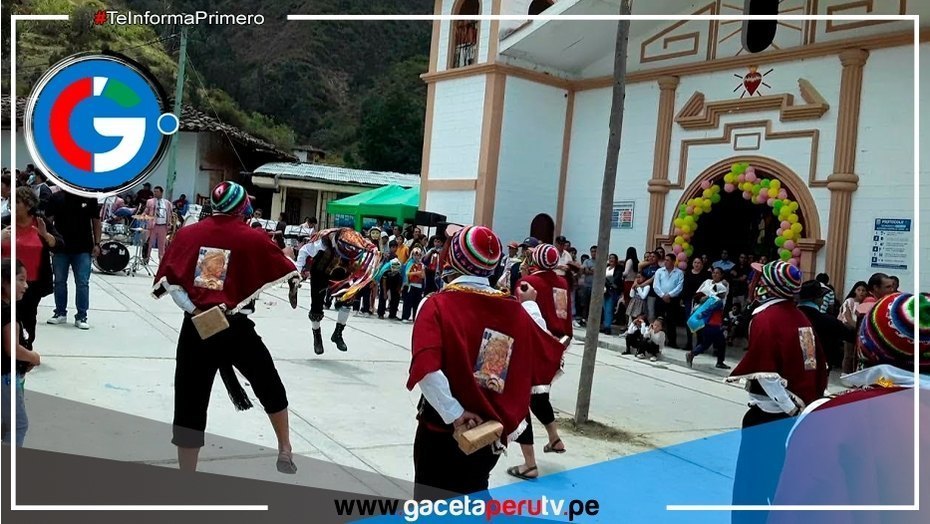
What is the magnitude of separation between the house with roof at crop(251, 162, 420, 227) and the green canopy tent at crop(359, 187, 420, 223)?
8.38 metres

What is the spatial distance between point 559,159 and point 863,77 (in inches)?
272

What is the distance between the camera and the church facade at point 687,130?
13.0 metres

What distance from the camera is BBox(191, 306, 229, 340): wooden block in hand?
4.60 meters

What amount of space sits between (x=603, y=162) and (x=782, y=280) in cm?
1305

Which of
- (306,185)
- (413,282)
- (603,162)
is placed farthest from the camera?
(306,185)

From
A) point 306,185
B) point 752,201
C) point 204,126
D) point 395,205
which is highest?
point 204,126

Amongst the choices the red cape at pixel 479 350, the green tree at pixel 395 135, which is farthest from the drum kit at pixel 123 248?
the green tree at pixel 395 135

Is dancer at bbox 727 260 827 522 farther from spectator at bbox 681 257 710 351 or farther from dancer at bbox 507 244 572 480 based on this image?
spectator at bbox 681 257 710 351

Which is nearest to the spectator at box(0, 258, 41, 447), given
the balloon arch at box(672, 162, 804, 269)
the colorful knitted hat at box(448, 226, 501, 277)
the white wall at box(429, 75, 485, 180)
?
the colorful knitted hat at box(448, 226, 501, 277)

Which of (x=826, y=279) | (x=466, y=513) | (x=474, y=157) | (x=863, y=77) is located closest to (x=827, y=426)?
(x=466, y=513)

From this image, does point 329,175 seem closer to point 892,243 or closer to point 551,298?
point 892,243

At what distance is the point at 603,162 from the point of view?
17.5 meters

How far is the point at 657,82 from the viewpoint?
16.5m

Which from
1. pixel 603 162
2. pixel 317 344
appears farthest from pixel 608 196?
pixel 603 162
